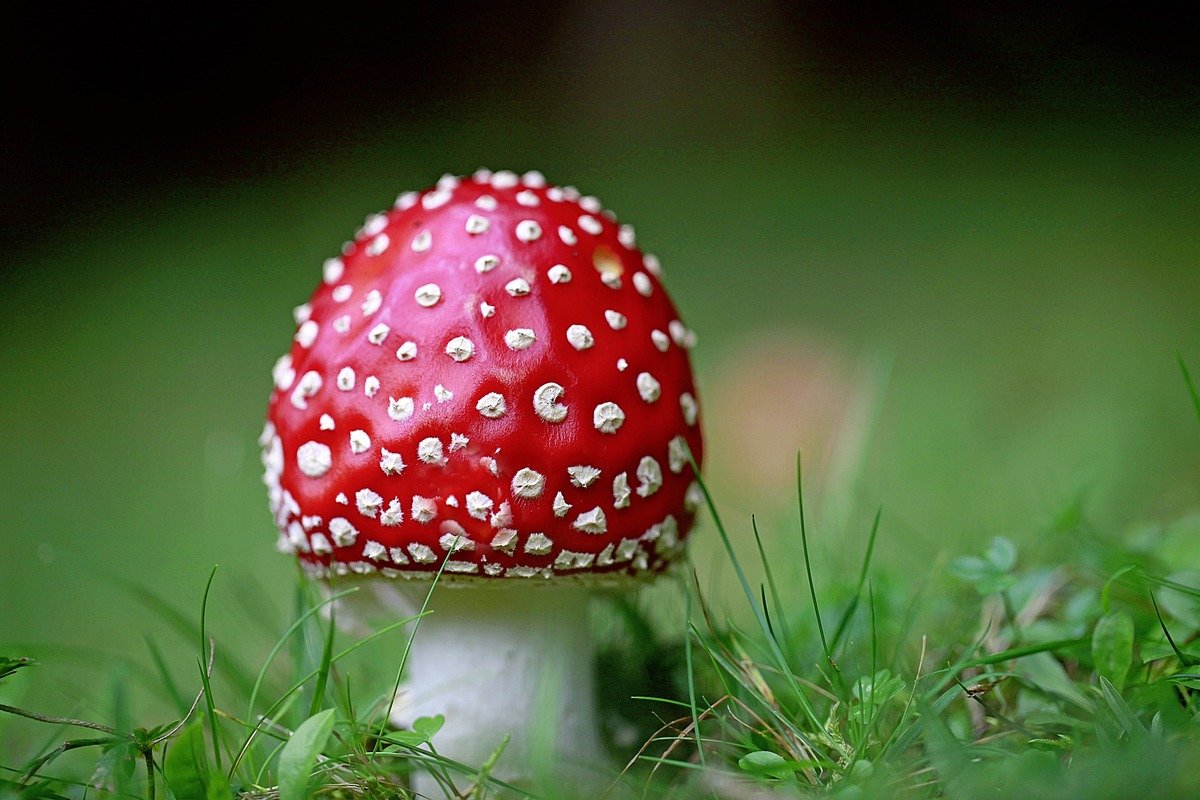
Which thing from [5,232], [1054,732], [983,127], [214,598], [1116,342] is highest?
[983,127]

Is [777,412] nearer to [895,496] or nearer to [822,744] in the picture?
[895,496]

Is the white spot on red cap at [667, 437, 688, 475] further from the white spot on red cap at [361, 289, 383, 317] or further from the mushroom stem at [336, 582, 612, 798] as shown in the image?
the white spot on red cap at [361, 289, 383, 317]

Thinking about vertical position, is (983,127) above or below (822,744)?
above

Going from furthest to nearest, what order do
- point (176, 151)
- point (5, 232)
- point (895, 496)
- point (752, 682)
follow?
point (176, 151) < point (5, 232) < point (895, 496) < point (752, 682)

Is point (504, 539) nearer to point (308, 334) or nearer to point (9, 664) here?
point (308, 334)

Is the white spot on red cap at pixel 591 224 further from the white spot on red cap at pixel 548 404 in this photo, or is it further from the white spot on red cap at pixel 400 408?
the white spot on red cap at pixel 400 408

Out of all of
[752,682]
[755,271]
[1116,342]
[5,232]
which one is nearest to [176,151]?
[5,232]

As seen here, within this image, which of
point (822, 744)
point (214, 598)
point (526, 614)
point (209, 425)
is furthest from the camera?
point (209, 425)
